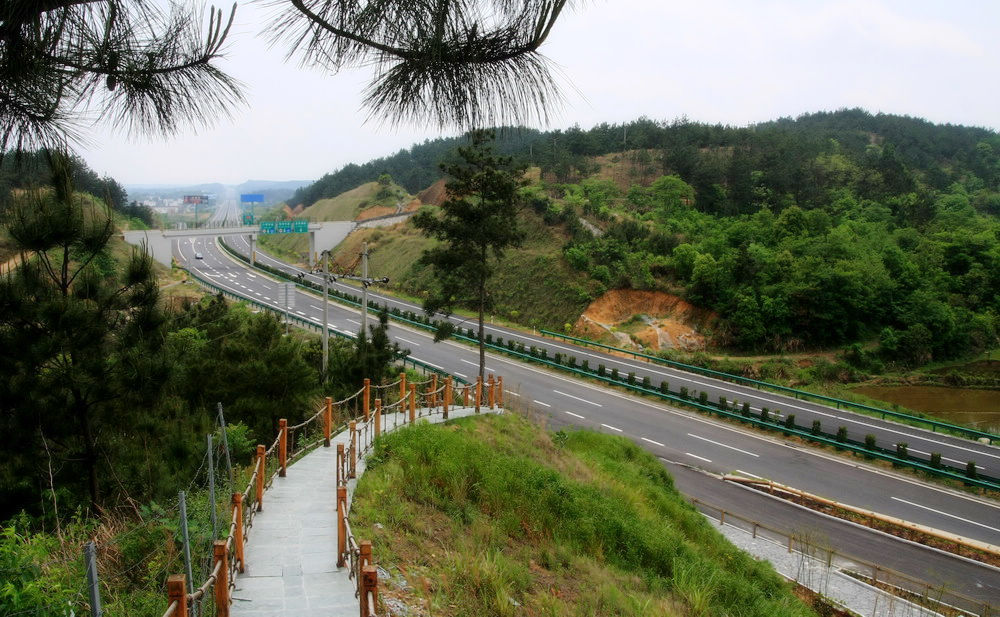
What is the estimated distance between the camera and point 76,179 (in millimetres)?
4980

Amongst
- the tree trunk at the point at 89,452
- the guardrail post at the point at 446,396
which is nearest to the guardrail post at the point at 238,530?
the tree trunk at the point at 89,452

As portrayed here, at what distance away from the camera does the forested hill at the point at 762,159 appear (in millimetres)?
58969

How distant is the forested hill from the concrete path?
33230mm

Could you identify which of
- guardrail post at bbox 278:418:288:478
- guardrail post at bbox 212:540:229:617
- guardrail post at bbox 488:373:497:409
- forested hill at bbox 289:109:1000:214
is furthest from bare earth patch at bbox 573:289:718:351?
guardrail post at bbox 212:540:229:617

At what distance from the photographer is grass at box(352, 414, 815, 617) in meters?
6.73

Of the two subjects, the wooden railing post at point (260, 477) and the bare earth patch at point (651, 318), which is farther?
the bare earth patch at point (651, 318)

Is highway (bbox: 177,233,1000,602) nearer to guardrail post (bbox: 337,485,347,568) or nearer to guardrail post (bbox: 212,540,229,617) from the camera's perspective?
guardrail post (bbox: 337,485,347,568)

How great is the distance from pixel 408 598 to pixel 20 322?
6188 mm

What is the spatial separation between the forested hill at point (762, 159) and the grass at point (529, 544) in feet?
104

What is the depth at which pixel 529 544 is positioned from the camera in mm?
8734

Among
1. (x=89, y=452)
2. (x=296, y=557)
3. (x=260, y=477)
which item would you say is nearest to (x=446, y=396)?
(x=260, y=477)

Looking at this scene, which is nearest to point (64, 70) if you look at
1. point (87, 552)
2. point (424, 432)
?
point (87, 552)

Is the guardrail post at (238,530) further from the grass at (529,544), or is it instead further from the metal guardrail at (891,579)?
the metal guardrail at (891,579)

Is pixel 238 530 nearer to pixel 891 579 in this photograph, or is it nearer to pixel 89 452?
pixel 89 452
